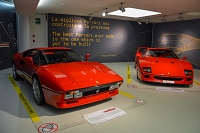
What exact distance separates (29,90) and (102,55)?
231 inches

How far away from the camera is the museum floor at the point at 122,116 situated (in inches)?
82.1

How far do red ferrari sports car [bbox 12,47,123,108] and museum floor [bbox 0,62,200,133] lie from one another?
0.22 meters

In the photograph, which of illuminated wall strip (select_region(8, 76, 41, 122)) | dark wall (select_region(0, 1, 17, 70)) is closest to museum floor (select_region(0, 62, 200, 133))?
illuminated wall strip (select_region(8, 76, 41, 122))

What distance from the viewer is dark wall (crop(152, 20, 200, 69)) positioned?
26.5 feet

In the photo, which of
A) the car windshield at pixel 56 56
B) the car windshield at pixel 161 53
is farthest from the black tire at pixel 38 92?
the car windshield at pixel 161 53

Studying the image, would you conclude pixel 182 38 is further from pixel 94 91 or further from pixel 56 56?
pixel 94 91

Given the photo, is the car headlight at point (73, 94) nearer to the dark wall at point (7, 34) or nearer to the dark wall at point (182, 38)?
the dark wall at point (7, 34)

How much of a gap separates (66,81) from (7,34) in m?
5.25

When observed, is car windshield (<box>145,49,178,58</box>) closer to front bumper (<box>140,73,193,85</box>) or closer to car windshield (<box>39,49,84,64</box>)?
front bumper (<box>140,73,193,85</box>)

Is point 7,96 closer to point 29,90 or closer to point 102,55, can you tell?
point 29,90

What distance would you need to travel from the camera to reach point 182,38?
8789 millimetres

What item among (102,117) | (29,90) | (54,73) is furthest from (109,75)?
(29,90)

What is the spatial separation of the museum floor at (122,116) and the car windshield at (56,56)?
864 millimetres

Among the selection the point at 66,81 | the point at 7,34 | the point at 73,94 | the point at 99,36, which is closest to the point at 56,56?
the point at 66,81
